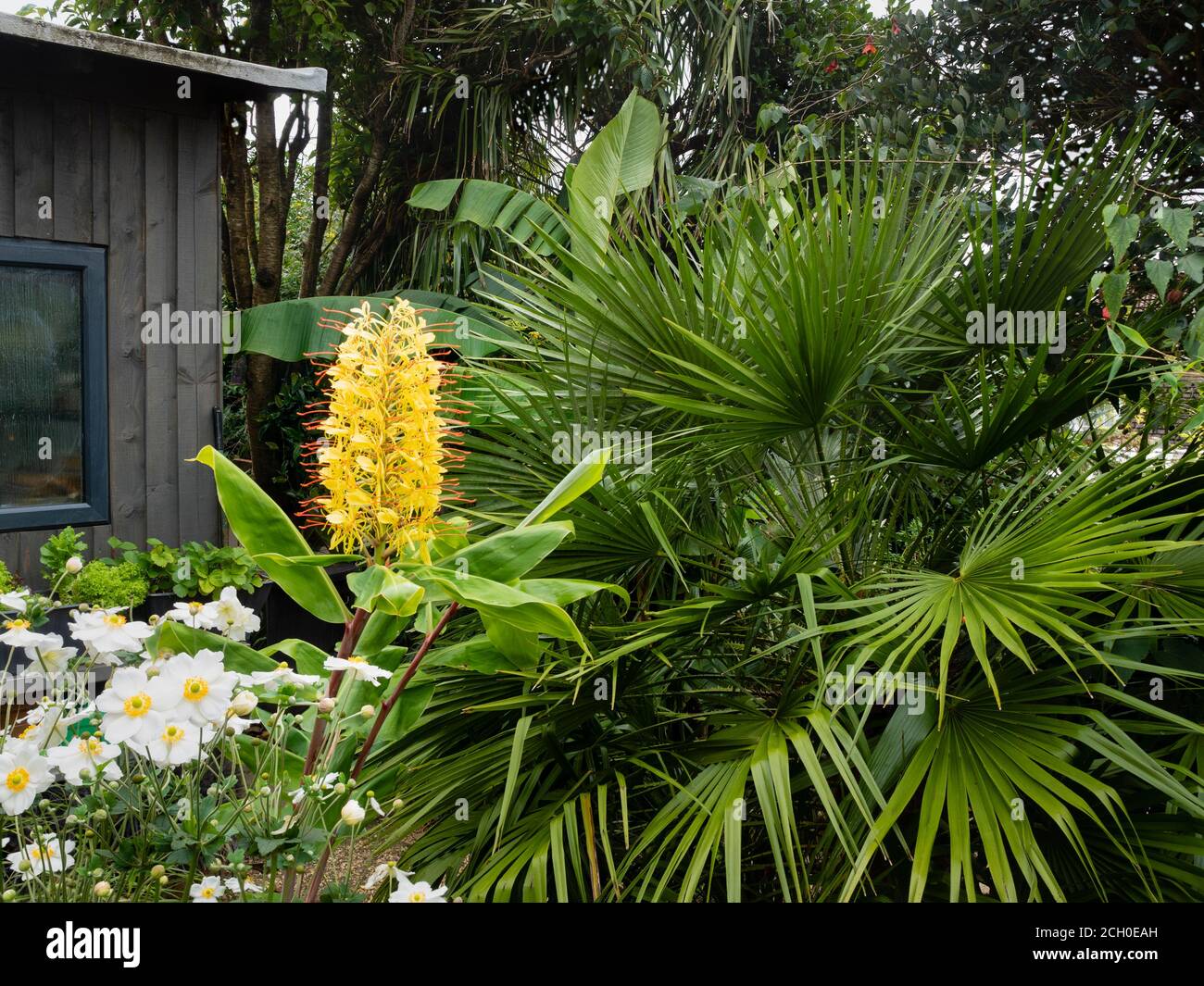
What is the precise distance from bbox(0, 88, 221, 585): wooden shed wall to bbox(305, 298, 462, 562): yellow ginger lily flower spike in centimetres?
303

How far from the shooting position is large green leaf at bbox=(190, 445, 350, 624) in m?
1.94

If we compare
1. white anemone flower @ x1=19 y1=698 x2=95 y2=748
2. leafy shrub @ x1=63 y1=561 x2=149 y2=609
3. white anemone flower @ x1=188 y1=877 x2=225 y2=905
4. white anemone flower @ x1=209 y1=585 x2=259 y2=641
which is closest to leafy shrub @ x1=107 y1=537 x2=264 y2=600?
leafy shrub @ x1=63 y1=561 x2=149 y2=609

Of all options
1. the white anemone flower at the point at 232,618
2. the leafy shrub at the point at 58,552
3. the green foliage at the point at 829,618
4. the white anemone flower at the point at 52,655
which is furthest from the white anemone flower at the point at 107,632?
the leafy shrub at the point at 58,552

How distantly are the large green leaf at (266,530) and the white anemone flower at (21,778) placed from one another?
0.57m

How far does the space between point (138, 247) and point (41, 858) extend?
12.4ft

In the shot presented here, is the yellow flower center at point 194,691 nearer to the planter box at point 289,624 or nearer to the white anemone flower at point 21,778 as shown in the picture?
the white anemone flower at point 21,778

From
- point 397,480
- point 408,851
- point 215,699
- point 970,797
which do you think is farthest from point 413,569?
point 970,797

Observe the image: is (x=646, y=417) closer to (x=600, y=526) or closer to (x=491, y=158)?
(x=600, y=526)

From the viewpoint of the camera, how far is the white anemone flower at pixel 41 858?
1431 mm

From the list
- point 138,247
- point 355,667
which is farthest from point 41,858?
point 138,247

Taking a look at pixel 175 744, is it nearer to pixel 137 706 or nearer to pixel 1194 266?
pixel 137 706

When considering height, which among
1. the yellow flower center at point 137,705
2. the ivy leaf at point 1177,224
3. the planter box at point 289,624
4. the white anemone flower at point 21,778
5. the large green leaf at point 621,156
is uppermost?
the large green leaf at point 621,156

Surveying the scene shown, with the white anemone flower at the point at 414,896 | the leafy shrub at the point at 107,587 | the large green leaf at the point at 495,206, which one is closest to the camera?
the white anemone flower at the point at 414,896

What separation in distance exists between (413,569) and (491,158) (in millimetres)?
7022
